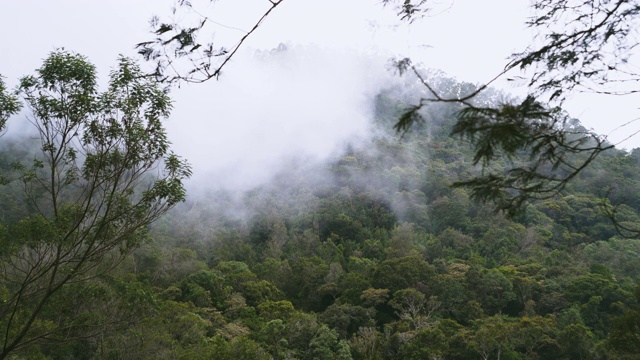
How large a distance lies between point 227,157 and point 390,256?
17140 mm

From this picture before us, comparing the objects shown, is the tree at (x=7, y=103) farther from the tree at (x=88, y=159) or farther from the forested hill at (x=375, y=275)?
the forested hill at (x=375, y=275)

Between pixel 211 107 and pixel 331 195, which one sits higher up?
pixel 211 107

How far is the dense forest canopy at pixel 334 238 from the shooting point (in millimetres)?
2605

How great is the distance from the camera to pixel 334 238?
25859 millimetres

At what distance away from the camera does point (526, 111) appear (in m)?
2.16

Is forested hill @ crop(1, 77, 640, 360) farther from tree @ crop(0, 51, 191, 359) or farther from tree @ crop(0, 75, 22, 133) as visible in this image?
tree @ crop(0, 75, 22, 133)

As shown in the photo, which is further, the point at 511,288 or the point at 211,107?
the point at 211,107

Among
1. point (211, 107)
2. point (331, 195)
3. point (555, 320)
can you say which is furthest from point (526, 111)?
point (211, 107)

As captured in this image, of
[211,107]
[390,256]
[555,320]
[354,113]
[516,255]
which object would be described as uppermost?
[354,113]

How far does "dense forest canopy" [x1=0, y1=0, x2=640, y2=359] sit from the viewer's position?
2605 millimetres

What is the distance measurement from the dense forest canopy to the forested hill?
0.24ft

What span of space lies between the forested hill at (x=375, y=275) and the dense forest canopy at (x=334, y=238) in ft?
0.24

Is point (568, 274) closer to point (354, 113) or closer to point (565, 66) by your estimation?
point (565, 66)

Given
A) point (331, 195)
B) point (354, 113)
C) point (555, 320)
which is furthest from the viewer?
point (354, 113)
